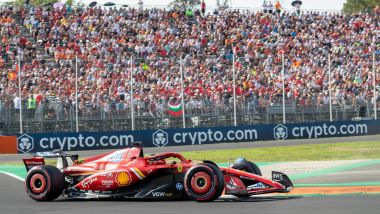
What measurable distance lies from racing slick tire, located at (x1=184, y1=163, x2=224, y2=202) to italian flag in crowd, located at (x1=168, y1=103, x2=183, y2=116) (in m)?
22.3

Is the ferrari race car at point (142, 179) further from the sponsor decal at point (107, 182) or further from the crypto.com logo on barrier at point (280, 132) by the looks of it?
the crypto.com logo on barrier at point (280, 132)

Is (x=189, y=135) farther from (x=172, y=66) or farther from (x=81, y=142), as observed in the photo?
(x=81, y=142)

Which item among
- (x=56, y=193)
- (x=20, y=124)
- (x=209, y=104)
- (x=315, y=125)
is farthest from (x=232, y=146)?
(x=56, y=193)

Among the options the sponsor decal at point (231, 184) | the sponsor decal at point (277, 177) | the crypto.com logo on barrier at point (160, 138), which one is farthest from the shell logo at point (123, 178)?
the crypto.com logo on barrier at point (160, 138)

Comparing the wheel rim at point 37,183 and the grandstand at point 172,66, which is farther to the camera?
the grandstand at point 172,66

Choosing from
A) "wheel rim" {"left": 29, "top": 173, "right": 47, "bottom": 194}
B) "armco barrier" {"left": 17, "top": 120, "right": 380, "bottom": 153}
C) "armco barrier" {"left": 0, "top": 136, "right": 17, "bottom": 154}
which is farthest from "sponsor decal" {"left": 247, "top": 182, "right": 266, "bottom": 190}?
"armco barrier" {"left": 0, "top": 136, "right": 17, "bottom": 154}

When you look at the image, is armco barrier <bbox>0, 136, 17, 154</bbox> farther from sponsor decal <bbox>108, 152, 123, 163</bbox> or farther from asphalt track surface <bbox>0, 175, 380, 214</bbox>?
sponsor decal <bbox>108, 152, 123, 163</bbox>

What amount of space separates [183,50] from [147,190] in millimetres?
27594

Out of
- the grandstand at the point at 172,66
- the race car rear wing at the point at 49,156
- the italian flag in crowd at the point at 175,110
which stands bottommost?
the race car rear wing at the point at 49,156

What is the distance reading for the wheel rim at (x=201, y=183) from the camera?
15.0 metres

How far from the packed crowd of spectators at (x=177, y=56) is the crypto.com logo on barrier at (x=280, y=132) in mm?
1360

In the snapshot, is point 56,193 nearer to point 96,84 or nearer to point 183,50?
point 96,84

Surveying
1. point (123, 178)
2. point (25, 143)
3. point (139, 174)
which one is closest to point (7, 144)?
point (25, 143)

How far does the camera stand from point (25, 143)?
35250mm
